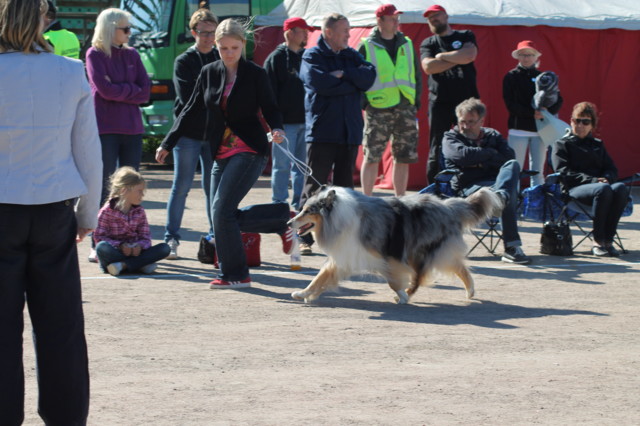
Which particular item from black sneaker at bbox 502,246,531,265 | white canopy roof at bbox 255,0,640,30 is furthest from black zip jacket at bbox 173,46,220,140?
white canopy roof at bbox 255,0,640,30

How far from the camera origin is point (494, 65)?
46.3ft

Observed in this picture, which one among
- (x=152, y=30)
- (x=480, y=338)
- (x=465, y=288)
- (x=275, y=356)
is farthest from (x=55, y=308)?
(x=152, y=30)

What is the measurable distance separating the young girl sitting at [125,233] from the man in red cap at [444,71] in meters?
4.19

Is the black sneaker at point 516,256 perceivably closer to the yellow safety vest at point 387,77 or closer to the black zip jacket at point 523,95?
the yellow safety vest at point 387,77

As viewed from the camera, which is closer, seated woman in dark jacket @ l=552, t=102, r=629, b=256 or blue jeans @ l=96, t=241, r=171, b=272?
blue jeans @ l=96, t=241, r=171, b=272

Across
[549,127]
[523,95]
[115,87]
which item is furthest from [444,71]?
[115,87]

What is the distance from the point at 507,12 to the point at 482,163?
5.30m

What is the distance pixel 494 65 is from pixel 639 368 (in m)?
9.07

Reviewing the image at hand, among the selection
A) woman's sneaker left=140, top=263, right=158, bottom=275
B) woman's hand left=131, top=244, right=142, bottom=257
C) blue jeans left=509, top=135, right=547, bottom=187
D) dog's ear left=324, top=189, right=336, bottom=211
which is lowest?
woman's sneaker left=140, top=263, right=158, bottom=275

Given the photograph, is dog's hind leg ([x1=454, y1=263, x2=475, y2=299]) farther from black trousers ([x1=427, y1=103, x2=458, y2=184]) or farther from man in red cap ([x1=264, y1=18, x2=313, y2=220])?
black trousers ([x1=427, y1=103, x2=458, y2=184])

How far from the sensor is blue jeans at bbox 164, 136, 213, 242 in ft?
29.0

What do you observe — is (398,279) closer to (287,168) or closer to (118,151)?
(118,151)

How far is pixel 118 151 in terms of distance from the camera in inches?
352

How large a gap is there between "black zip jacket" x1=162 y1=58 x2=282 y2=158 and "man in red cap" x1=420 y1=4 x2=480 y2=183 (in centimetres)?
432
